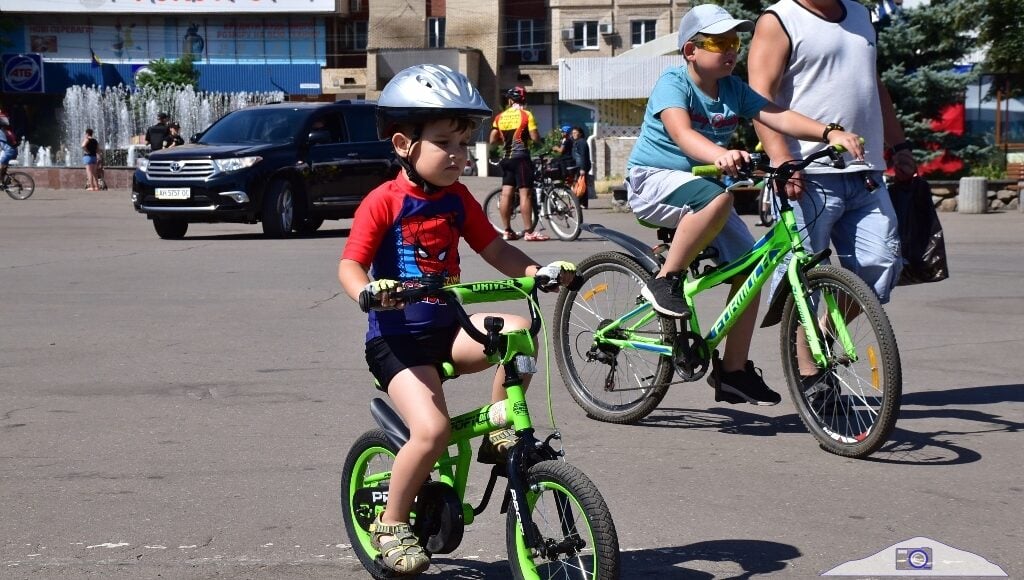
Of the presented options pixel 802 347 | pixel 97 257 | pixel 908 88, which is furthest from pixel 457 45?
pixel 802 347

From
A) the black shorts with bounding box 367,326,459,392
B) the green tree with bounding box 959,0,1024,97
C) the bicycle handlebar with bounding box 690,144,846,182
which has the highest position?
the green tree with bounding box 959,0,1024,97

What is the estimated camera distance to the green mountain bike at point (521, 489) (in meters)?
3.51

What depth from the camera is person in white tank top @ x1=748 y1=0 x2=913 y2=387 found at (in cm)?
626

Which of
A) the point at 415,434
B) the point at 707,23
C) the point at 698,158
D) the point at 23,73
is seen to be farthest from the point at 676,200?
the point at 23,73

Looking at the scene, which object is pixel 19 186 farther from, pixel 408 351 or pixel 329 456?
pixel 408 351

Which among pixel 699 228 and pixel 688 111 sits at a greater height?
pixel 688 111

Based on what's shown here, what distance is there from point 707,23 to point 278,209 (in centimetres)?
1303

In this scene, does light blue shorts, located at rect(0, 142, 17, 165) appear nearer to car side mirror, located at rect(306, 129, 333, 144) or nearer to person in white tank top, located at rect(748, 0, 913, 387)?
car side mirror, located at rect(306, 129, 333, 144)

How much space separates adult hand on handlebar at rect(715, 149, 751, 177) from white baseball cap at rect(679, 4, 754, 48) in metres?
0.66

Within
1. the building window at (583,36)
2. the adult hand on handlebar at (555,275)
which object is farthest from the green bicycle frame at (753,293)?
the building window at (583,36)

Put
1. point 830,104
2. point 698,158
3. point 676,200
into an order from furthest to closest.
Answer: point 830,104, point 676,200, point 698,158

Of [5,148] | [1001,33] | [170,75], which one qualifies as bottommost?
[5,148]

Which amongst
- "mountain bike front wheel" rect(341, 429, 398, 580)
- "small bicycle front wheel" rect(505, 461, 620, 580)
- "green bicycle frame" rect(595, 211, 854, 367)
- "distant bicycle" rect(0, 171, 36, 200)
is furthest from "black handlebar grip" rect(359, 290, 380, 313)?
"distant bicycle" rect(0, 171, 36, 200)

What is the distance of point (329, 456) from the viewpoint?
5.87m
